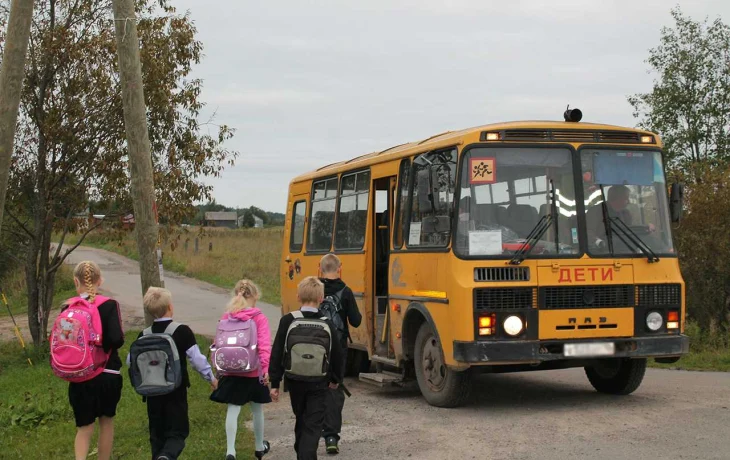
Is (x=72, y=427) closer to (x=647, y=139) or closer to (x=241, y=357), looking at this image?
(x=241, y=357)

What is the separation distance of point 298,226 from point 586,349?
22.4 ft

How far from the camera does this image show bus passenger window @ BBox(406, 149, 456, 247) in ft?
33.9

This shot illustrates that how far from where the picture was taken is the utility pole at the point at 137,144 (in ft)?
34.9

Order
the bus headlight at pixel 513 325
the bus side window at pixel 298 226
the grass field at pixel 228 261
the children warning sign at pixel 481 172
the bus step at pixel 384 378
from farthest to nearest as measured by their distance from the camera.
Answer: the grass field at pixel 228 261 < the bus side window at pixel 298 226 < the bus step at pixel 384 378 < the children warning sign at pixel 481 172 < the bus headlight at pixel 513 325

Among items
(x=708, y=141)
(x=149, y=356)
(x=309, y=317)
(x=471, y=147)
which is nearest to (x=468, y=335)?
(x=471, y=147)

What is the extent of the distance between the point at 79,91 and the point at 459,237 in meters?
10.4

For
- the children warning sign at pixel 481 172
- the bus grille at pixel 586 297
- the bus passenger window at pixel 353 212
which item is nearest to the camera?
the bus grille at pixel 586 297

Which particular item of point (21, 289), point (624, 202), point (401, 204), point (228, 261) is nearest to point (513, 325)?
point (624, 202)

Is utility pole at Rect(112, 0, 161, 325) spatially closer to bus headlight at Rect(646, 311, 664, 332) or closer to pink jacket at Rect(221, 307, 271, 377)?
pink jacket at Rect(221, 307, 271, 377)

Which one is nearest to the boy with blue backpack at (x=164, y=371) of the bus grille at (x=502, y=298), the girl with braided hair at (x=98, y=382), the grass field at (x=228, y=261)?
the girl with braided hair at (x=98, y=382)

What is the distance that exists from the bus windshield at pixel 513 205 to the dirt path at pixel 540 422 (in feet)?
5.41

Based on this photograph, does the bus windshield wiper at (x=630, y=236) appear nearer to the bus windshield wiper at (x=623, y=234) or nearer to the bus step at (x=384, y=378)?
the bus windshield wiper at (x=623, y=234)

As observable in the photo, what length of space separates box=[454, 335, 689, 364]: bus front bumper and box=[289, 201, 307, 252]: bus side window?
20.1 feet

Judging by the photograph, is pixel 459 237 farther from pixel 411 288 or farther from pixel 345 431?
pixel 345 431
